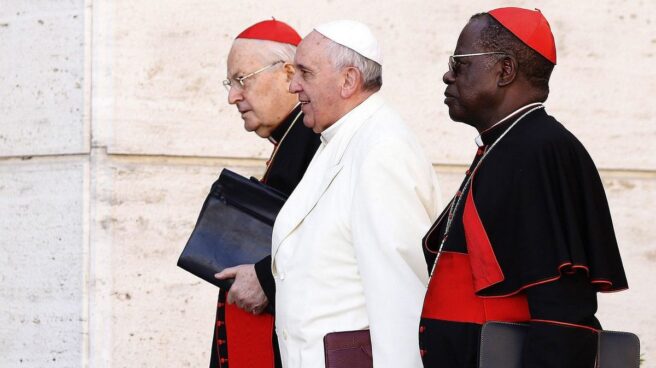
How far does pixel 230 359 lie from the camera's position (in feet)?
12.3

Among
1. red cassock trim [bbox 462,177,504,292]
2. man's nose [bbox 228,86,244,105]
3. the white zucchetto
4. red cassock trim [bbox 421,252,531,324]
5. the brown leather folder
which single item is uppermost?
the white zucchetto

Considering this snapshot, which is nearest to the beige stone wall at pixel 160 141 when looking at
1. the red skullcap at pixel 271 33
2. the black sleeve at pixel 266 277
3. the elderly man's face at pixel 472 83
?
the red skullcap at pixel 271 33

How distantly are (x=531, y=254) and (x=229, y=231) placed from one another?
1.30m

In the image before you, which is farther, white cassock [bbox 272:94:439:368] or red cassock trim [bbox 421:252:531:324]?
white cassock [bbox 272:94:439:368]

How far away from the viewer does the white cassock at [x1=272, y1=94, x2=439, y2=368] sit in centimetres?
298

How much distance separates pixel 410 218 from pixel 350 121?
1.26ft

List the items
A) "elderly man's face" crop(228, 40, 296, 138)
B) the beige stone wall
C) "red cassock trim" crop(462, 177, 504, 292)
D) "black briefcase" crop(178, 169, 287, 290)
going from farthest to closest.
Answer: the beige stone wall < "elderly man's face" crop(228, 40, 296, 138) < "black briefcase" crop(178, 169, 287, 290) < "red cassock trim" crop(462, 177, 504, 292)

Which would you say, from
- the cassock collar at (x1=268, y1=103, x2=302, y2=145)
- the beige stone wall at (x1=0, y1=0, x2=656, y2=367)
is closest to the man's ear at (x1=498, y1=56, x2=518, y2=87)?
the cassock collar at (x1=268, y1=103, x2=302, y2=145)

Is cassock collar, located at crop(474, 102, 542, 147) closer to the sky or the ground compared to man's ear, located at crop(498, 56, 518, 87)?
closer to the ground

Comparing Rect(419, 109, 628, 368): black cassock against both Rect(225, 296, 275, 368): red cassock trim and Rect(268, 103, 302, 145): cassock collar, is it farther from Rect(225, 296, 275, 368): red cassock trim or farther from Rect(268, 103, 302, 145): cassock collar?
Rect(268, 103, 302, 145): cassock collar

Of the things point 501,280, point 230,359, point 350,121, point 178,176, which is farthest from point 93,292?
point 501,280

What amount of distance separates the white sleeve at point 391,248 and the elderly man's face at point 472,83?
0.97ft

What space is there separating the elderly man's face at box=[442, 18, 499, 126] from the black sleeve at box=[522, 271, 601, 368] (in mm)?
458

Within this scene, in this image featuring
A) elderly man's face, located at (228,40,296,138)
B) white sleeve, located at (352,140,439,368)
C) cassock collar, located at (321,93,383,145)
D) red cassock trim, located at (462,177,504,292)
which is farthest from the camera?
elderly man's face, located at (228,40,296,138)
